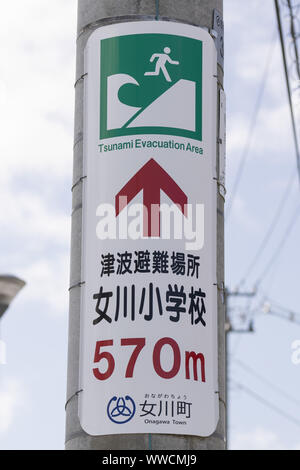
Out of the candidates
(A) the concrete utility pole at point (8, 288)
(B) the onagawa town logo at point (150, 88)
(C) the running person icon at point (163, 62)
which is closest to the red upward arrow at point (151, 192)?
(B) the onagawa town logo at point (150, 88)

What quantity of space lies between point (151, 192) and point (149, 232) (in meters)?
0.38

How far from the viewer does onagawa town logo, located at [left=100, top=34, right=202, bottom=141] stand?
9180 millimetres

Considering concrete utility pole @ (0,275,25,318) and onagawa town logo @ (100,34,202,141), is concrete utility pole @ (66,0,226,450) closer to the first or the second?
onagawa town logo @ (100,34,202,141)

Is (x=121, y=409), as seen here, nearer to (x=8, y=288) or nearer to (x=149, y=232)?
(x=149, y=232)

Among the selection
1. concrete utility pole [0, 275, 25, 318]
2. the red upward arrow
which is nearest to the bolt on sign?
the red upward arrow

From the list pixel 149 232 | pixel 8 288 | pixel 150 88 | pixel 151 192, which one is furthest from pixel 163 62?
pixel 8 288

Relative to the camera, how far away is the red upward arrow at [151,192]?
8.88m

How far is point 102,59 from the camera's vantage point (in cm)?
951

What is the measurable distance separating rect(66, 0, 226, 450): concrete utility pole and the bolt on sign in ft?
0.30

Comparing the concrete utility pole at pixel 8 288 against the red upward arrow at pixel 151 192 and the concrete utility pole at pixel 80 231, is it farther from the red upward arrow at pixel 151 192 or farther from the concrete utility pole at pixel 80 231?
the red upward arrow at pixel 151 192

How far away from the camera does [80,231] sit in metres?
9.24
